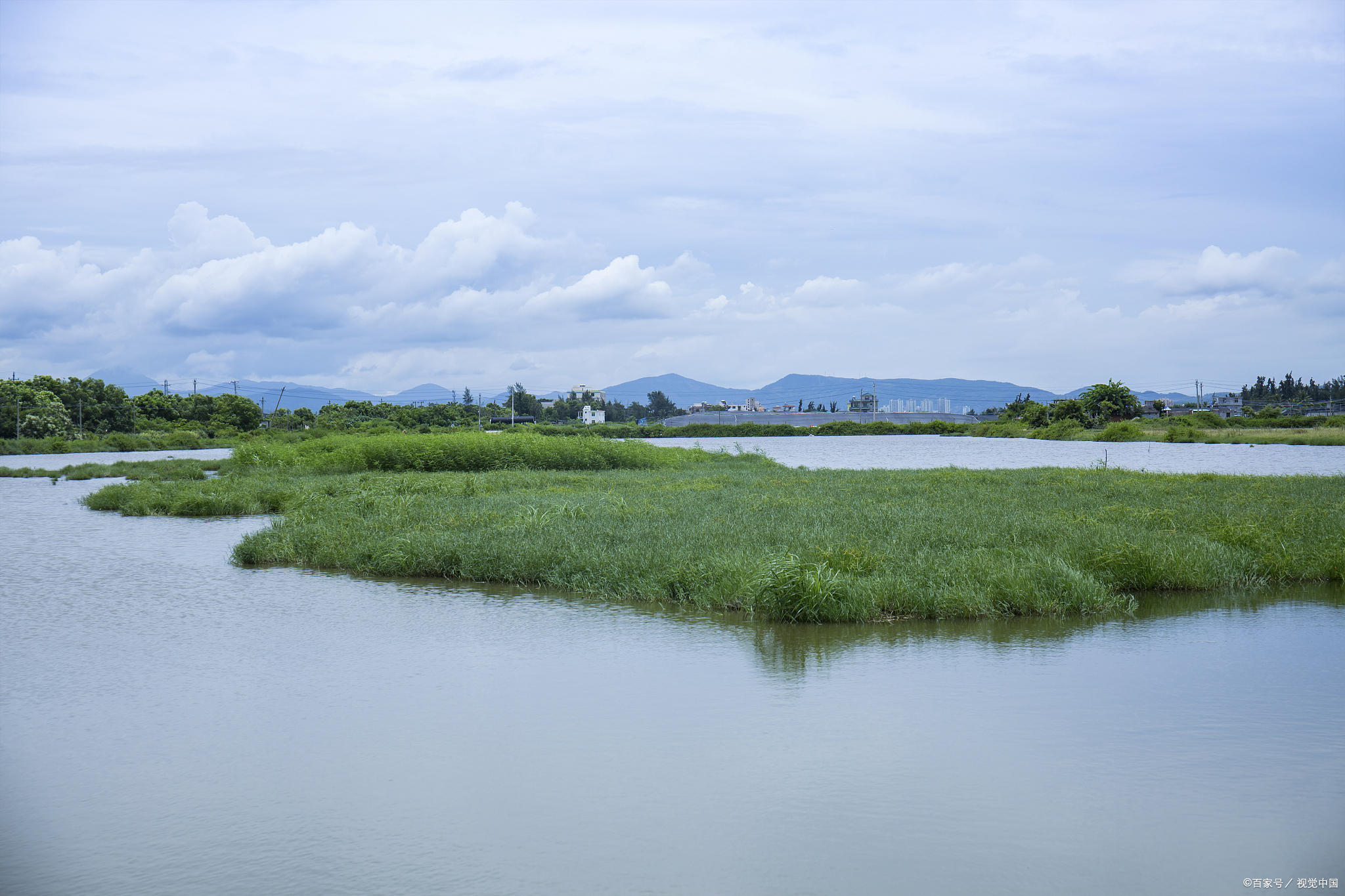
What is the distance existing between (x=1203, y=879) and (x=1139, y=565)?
26.1ft

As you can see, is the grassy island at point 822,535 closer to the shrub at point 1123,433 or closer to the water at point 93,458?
the water at point 93,458

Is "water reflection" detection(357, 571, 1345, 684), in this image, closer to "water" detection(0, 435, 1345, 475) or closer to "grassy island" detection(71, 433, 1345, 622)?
"grassy island" detection(71, 433, 1345, 622)

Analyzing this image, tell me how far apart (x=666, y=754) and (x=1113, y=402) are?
93044 millimetres

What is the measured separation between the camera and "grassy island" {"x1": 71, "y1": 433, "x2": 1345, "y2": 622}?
10.4 metres

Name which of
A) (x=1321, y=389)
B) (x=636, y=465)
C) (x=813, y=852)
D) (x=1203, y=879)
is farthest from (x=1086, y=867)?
(x=1321, y=389)

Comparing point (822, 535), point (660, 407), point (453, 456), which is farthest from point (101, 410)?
point (660, 407)

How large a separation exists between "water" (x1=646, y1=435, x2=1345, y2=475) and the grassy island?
1365 centimetres

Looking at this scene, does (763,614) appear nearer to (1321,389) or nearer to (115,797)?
(115,797)

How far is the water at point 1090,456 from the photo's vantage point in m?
37.5

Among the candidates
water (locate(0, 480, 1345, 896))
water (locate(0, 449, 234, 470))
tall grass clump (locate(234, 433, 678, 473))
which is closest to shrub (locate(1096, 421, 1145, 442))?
tall grass clump (locate(234, 433, 678, 473))

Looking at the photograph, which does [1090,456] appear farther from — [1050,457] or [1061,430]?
[1061,430]

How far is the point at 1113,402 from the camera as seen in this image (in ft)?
289

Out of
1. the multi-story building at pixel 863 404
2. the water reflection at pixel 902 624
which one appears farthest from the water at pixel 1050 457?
the multi-story building at pixel 863 404

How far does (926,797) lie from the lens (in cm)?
529
